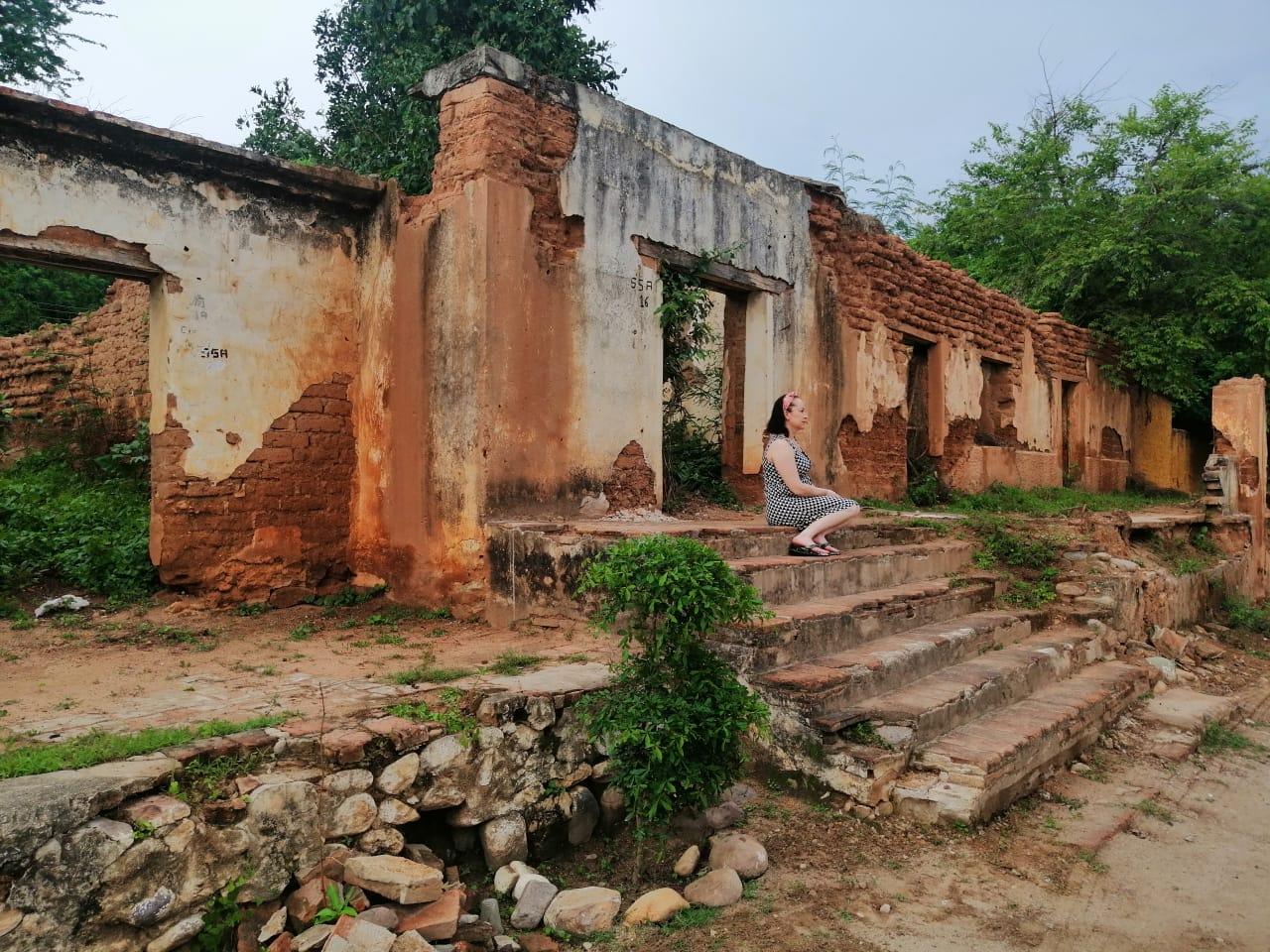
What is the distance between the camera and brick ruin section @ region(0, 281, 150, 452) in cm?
834

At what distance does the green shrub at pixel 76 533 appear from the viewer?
6.12 m

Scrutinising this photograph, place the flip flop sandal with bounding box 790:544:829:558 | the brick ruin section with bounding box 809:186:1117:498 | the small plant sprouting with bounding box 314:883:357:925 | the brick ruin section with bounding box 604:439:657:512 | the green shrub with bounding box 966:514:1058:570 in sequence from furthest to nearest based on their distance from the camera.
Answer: the brick ruin section with bounding box 809:186:1117:498, the green shrub with bounding box 966:514:1058:570, the brick ruin section with bounding box 604:439:657:512, the flip flop sandal with bounding box 790:544:829:558, the small plant sprouting with bounding box 314:883:357:925

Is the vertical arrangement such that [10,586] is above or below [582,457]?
below

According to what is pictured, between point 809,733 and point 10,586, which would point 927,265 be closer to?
point 809,733

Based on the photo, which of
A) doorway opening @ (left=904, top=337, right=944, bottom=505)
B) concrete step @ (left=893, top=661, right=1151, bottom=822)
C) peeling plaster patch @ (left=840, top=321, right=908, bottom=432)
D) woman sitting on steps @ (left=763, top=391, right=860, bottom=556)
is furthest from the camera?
doorway opening @ (left=904, top=337, right=944, bottom=505)

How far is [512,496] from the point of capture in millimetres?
6137

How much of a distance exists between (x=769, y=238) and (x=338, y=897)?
7070 mm

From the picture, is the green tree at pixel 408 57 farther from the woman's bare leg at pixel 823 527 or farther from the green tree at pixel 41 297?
the woman's bare leg at pixel 823 527

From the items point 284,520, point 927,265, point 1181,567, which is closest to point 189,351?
point 284,520

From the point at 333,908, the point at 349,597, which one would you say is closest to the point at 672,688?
the point at 333,908

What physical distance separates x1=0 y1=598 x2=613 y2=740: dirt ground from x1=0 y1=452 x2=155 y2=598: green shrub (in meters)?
0.36

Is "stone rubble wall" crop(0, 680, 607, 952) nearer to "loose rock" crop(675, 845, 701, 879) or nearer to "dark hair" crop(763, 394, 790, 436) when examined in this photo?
"loose rock" crop(675, 845, 701, 879)

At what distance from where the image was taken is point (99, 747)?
9.47 ft

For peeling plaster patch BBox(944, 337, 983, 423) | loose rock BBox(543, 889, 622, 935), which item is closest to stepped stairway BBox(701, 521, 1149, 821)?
loose rock BBox(543, 889, 622, 935)
